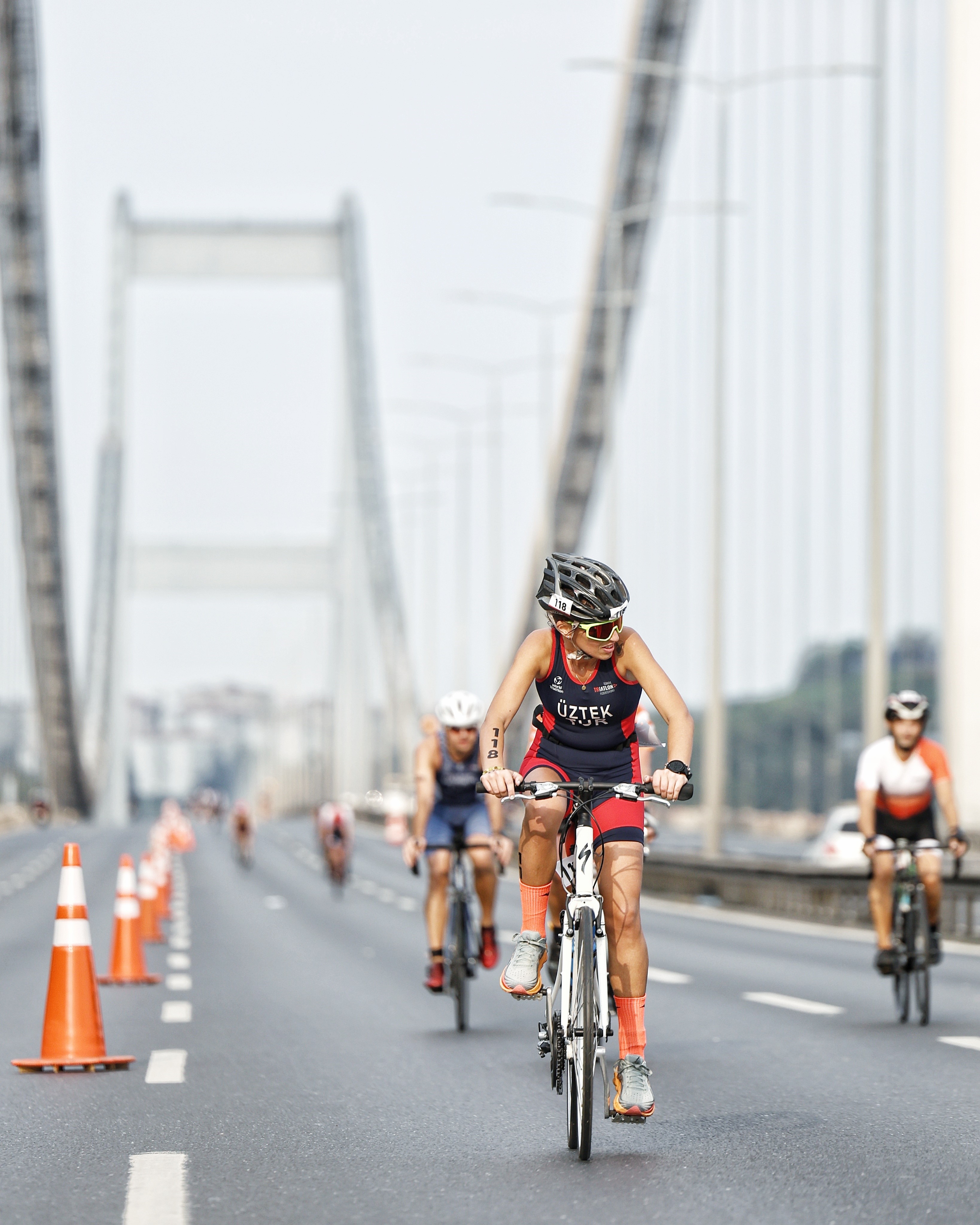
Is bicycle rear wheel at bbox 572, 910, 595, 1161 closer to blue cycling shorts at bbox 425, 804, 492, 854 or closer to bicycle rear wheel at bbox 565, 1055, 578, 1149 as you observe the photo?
bicycle rear wheel at bbox 565, 1055, 578, 1149

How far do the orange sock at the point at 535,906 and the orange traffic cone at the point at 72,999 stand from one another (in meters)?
2.53

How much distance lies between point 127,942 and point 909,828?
494cm

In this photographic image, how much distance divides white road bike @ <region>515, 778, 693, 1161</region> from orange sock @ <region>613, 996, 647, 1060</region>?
0.22 feet

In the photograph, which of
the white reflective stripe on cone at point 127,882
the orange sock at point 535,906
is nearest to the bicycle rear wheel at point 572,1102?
the orange sock at point 535,906

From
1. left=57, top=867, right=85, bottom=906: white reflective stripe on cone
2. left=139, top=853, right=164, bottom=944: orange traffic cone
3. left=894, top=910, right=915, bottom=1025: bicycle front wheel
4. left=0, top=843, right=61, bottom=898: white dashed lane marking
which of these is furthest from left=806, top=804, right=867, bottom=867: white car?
left=57, top=867, right=85, bottom=906: white reflective stripe on cone

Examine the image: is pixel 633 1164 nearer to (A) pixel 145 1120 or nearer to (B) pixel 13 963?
(A) pixel 145 1120

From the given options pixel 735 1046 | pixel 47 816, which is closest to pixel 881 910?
pixel 735 1046

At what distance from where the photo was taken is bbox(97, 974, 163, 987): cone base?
15.0 meters

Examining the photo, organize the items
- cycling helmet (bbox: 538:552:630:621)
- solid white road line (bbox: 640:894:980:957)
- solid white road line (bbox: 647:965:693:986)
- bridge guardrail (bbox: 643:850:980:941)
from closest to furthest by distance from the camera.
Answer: cycling helmet (bbox: 538:552:630:621) < solid white road line (bbox: 647:965:693:986) < solid white road line (bbox: 640:894:980:957) < bridge guardrail (bbox: 643:850:980:941)

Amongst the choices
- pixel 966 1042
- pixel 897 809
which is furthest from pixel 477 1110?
pixel 897 809

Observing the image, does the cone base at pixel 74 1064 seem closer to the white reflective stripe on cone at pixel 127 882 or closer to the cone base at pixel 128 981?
the white reflective stripe on cone at pixel 127 882

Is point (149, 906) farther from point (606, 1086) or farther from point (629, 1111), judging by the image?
point (629, 1111)

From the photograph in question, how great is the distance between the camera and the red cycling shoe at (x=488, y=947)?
39.6 ft

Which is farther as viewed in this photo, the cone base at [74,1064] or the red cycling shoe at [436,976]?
the red cycling shoe at [436,976]
